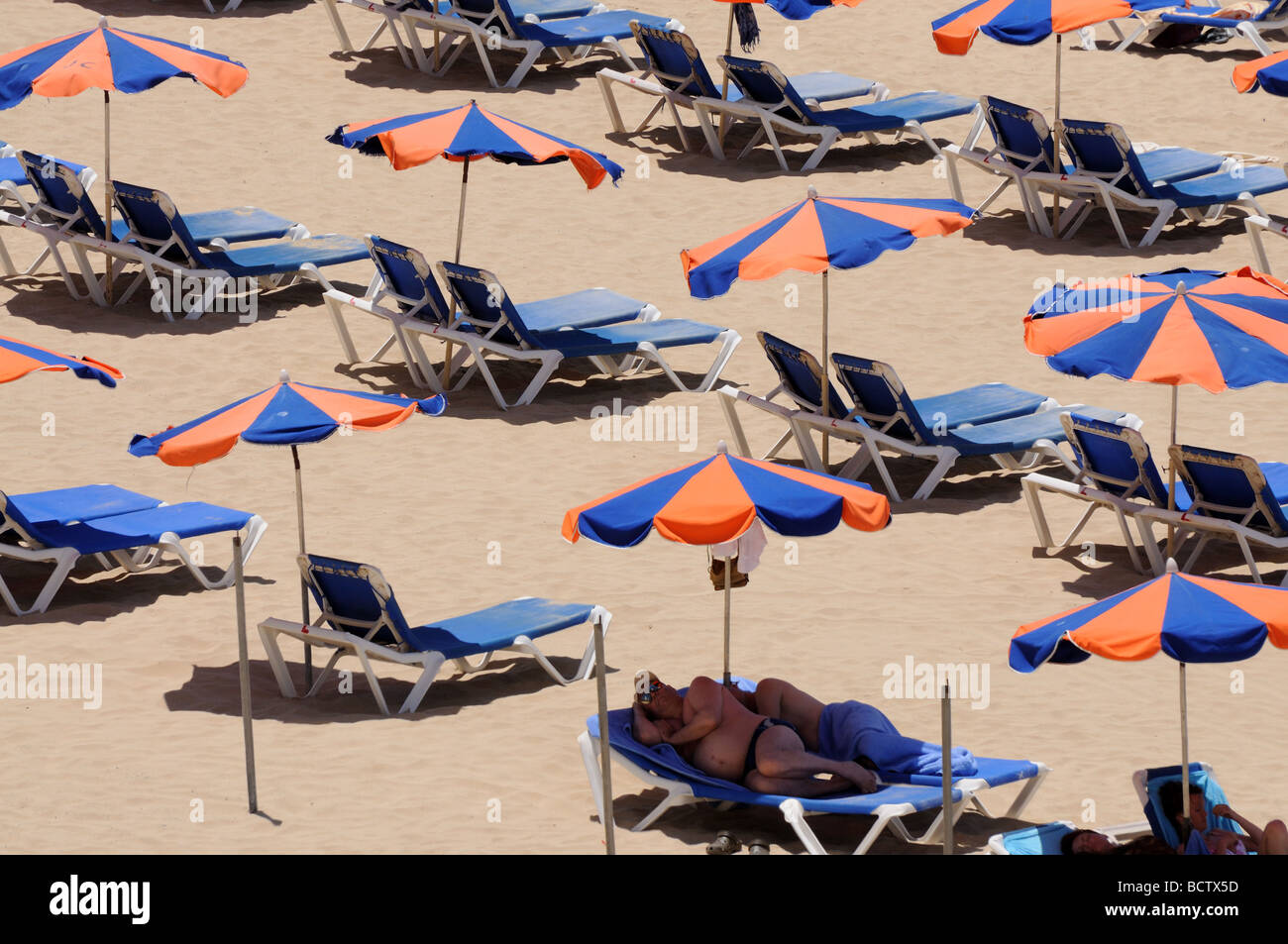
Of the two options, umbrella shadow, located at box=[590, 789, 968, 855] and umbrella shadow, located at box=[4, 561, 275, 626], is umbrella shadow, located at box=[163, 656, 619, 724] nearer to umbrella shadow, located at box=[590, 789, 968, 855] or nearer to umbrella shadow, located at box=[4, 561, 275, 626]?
umbrella shadow, located at box=[4, 561, 275, 626]

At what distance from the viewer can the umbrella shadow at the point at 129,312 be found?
616 inches

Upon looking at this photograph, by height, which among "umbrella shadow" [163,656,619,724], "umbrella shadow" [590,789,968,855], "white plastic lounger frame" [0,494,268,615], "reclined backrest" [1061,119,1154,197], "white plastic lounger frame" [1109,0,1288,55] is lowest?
"umbrella shadow" [590,789,968,855]

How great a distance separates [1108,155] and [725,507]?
892 cm

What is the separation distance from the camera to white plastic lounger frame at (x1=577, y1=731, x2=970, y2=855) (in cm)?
834

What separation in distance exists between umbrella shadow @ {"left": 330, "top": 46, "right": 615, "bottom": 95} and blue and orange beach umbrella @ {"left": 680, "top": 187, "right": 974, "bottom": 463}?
27.8ft

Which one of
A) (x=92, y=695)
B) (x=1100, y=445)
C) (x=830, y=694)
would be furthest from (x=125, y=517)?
(x=1100, y=445)

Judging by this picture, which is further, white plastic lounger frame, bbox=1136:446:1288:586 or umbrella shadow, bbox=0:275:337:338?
umbrella shadow, bbox=0:275:337:338

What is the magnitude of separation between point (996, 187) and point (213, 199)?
6.28 meters

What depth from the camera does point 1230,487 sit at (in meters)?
11.4

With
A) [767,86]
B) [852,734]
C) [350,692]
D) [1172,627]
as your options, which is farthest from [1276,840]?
[767,86]

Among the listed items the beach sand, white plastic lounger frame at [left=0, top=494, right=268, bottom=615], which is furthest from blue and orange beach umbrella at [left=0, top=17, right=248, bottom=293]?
white plastic lounger frame at [left=0, top=494, right=268, bottom=615]

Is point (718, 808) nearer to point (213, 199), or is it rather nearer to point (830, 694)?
point (830, 694)

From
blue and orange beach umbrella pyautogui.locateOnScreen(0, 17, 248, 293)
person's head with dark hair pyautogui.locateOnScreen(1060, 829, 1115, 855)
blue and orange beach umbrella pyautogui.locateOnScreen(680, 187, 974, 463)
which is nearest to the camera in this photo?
person's head with dark hair pyautogui.locateOnScreen(1060, 829, 1115, 855)

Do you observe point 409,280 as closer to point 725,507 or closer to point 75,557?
point 75,557
